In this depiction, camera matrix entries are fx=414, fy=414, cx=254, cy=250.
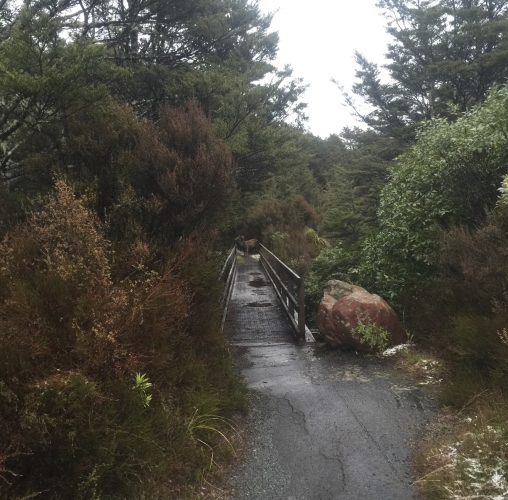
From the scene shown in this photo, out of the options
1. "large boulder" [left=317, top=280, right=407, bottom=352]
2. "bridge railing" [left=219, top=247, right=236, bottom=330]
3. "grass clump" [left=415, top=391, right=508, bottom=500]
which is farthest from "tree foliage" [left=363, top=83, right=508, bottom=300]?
"grass clump" [left=415, top=391, right=508, bottom=500]

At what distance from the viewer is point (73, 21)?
10.4 metres

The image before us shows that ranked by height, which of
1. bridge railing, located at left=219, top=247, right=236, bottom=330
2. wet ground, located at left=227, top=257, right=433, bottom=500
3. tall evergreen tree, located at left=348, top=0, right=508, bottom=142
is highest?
tall evergreen tree, located at left=348, top=0, right=508, bottom=142

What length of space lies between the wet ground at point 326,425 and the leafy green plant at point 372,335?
28 cm

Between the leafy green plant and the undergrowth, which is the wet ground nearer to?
the leafy green plant

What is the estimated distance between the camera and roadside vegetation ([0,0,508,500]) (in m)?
2.81

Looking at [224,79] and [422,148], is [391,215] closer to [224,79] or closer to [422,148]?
[422,148]

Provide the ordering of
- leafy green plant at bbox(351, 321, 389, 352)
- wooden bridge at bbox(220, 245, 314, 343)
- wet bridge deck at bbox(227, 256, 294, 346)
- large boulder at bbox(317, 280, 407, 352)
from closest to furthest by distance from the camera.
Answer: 1. leafy green plant at bbox(351, 321, 389, 352)
2. large boulder at bbox(317, 280, 407, 352)
3. wooden bridge at bbox(220, 245, 314, 343)
4. wet bridge deck at bbox(227, 256, 294, 346)

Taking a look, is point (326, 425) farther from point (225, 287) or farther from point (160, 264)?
point (225, 287)

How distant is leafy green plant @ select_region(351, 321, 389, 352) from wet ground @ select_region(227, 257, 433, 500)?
0.92ft

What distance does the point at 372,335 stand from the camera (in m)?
6.50

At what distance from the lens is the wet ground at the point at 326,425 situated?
334 cm

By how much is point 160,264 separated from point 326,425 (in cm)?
270

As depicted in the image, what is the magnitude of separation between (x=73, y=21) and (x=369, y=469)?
11677 millimetres

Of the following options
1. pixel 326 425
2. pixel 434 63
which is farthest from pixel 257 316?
pixel 434 63
